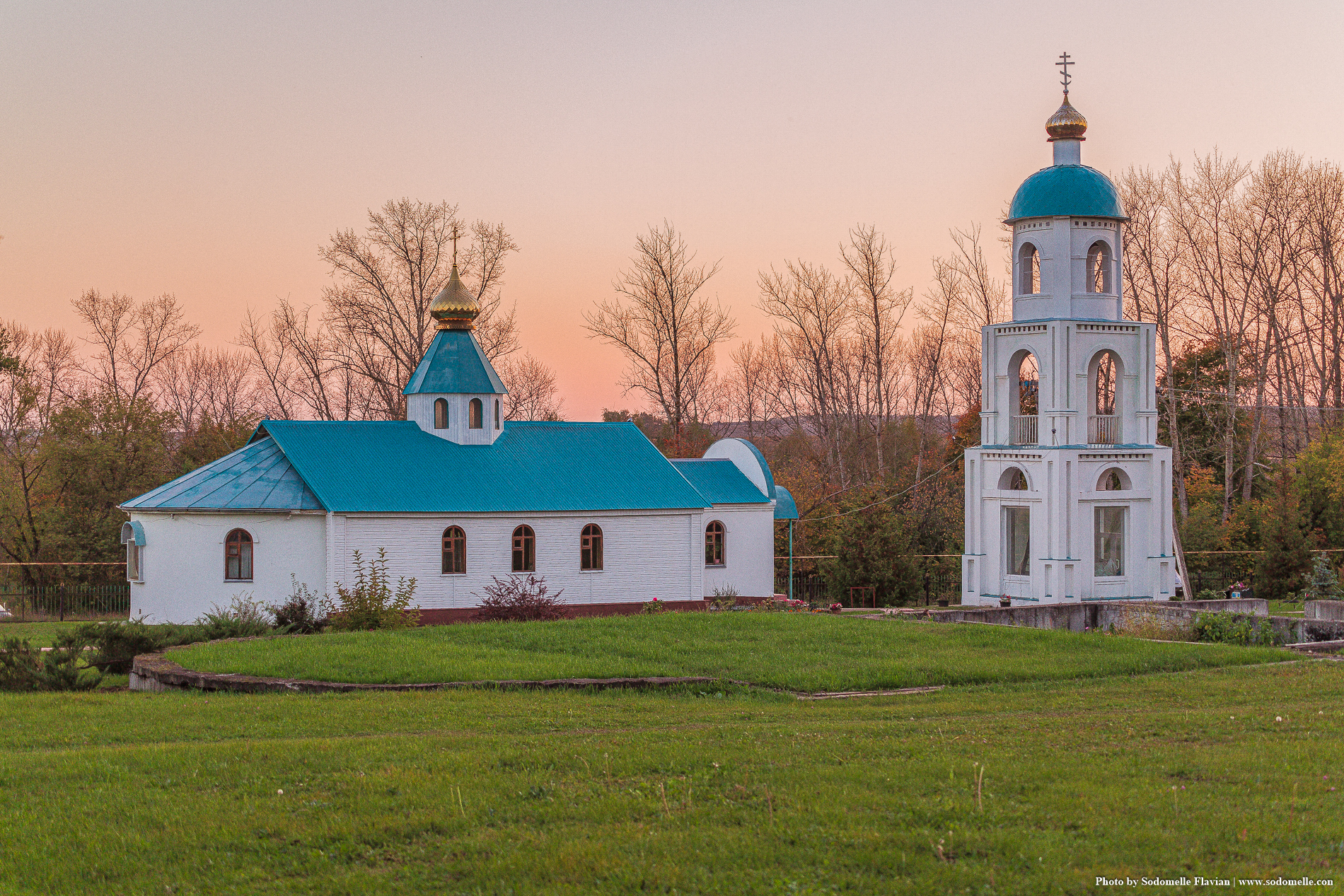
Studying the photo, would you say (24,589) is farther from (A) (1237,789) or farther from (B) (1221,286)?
(B) (1221,286)

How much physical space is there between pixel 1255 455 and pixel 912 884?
41629mm

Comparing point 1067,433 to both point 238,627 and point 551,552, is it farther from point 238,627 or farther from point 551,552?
point 238,627

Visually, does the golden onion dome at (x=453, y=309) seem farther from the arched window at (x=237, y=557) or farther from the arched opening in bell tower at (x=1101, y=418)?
the arched opening in bell tower at (x=1101, y=418)

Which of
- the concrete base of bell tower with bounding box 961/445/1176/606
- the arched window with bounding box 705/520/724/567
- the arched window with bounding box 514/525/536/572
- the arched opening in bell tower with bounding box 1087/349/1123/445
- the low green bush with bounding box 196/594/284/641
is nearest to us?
the low green bush with bounding box 196/594/284/641

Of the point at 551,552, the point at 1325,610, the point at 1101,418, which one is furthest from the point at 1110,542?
the point at 551,552

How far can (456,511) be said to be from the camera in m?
27.9

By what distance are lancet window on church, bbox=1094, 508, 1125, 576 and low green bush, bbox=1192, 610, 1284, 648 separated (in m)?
7.61

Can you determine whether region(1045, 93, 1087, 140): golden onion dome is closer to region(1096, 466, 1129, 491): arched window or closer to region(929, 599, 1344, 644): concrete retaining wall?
region(1096, 466, 1129, 491): arched window

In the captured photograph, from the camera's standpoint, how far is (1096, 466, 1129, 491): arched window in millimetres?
26828

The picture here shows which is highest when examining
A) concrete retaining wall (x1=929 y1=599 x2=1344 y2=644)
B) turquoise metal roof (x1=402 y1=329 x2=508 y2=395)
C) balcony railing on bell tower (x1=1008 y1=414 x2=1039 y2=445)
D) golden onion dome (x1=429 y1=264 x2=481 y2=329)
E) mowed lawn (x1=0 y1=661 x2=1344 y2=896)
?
golden onion dome (x1=429 y1=264 x2=481 y2=329)

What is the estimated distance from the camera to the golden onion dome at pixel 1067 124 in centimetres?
2756

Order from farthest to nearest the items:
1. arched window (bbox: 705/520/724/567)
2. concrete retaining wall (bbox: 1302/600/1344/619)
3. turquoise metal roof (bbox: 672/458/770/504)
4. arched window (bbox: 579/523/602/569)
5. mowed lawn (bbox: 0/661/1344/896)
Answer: turquoise metal roof (bbox: 672/458/770/504) → arched window (bbox: 705/520/724/567) → arched window (bbox: 579/523/602/569) → concrete retaining wall (bbox: 1302/600/1344/619) → mowed lawn (bbox: 0/661/1344/896)

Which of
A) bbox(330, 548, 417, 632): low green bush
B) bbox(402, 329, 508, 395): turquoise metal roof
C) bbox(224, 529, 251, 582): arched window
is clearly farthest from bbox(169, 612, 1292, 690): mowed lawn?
bbox(402, 329, 508, 395): turquoise metal roof

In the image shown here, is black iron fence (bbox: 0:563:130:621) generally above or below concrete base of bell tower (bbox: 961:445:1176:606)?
below
